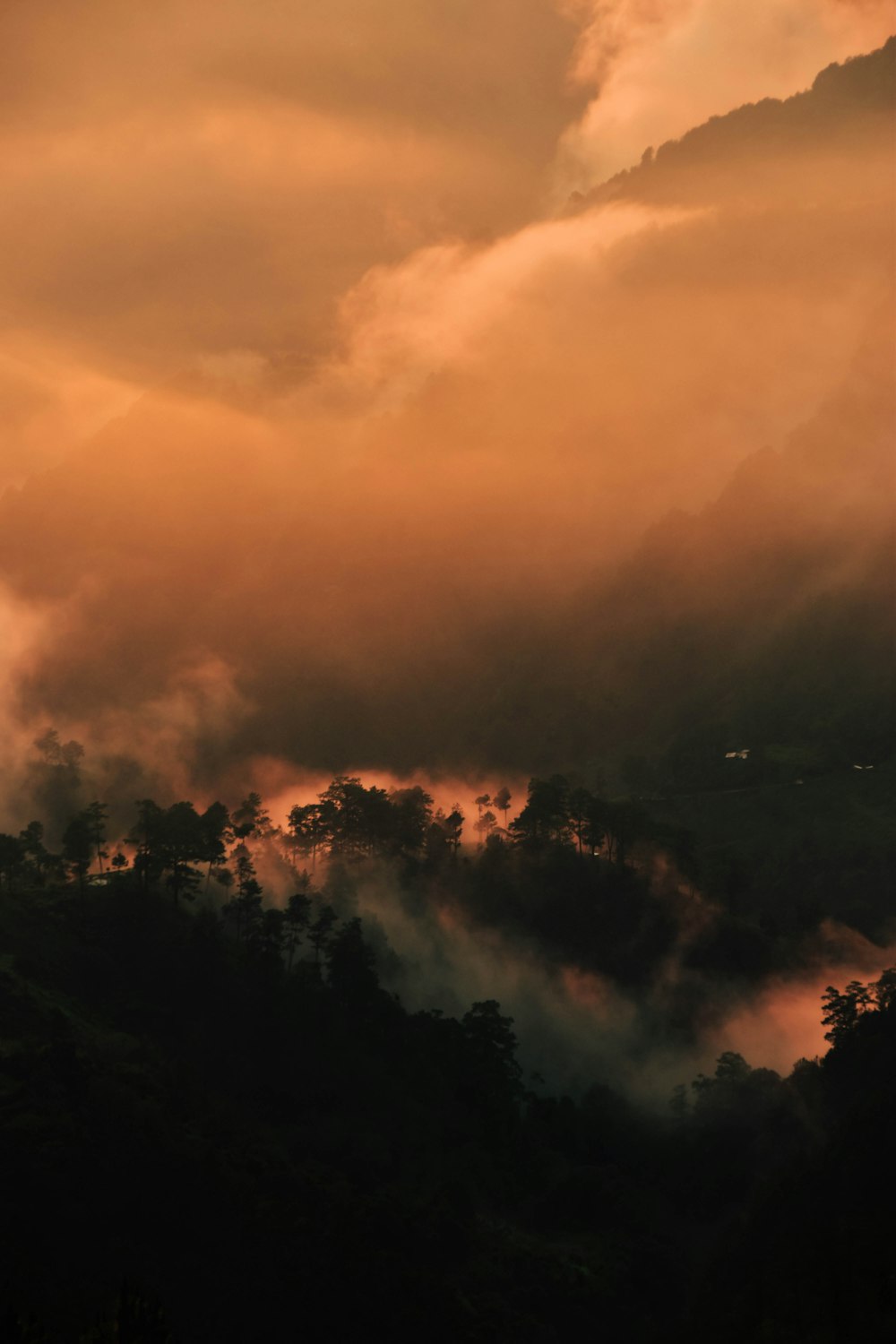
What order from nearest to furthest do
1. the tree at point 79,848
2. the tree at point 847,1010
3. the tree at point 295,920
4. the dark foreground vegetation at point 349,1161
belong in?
the dark foreground vegetation at point 349,1161 < the tree at point 847,1010 < the tree at point 79,848 < the tree at point 295,920

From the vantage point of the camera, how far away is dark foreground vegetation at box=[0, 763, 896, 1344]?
131125 mm

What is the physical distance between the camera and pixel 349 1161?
161750 mm

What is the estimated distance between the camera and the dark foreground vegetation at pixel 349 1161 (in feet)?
430

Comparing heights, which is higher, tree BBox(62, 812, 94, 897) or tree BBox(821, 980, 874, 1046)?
tree BBox(62, 812, 94, 897)

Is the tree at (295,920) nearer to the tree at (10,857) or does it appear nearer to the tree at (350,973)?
the tree at (350,973)

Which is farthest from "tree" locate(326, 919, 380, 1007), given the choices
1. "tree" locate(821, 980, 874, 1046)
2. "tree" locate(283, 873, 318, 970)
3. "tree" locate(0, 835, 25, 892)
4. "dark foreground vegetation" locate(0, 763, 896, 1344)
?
"tree" locate(821, 980, 874, 1046)

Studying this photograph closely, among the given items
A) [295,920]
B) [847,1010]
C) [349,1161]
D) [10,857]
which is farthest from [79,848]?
[847,1010]

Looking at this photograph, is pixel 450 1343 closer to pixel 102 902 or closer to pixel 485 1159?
pixel 485 1159

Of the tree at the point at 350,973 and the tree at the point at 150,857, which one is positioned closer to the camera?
the tree at the point at 350,973

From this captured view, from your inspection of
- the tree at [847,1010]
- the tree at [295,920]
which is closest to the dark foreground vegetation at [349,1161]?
the tree at [847,1010]

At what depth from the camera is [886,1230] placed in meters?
131

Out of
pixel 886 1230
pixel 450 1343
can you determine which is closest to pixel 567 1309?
pixel 450 1343

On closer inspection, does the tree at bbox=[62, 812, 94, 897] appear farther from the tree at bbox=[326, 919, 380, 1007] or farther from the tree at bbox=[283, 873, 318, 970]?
the tree at bbox=[326, 919, 380, 1007]

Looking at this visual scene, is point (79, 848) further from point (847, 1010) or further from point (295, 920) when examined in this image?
point (847, 1010)
